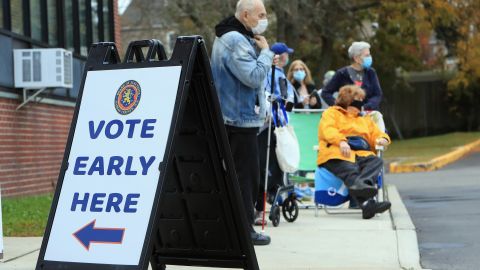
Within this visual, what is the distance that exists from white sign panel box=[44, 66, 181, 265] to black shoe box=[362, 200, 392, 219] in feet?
14.8

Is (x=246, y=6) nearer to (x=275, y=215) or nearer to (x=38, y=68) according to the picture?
(x=275, y=215)

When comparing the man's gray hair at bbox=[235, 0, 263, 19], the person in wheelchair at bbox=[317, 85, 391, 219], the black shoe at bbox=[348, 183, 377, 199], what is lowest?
the black shoe at bbox=[348, 183, 377, 199]

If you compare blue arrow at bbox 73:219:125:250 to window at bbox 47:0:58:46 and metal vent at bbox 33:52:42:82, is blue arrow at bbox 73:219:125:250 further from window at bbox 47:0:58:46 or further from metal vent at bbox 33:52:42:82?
window at bbox 47:0:58:46

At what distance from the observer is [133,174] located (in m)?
4.95

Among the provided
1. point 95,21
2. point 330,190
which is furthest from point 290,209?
point 95,21

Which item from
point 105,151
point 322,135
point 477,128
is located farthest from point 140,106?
point 477,128

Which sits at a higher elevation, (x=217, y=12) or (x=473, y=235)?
(x=217, y=12)

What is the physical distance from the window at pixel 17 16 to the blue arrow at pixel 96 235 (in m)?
8.88

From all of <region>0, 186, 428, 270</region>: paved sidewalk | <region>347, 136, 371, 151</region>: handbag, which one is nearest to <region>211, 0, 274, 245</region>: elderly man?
<region>0, 186, 428, 270</region>: paved sidewalk

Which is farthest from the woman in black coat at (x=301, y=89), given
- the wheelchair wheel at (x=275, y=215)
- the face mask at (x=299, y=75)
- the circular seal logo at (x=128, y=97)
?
the circular seal logo at (x=128, y=97)

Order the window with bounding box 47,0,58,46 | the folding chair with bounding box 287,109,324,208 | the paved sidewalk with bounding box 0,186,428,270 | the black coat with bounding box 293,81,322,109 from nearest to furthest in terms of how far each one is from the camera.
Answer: the paved sidewalk with bounding box 0,186,428,270, the folding chair with bounding box 287,109,324,208, the black coat with bounding box 293,81,322,109, the window with bounding box 47,0,58,46

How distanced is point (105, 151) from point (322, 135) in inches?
190

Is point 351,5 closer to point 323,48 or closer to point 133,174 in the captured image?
point 323,48

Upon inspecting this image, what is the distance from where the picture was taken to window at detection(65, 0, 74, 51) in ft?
Result: 52.9
